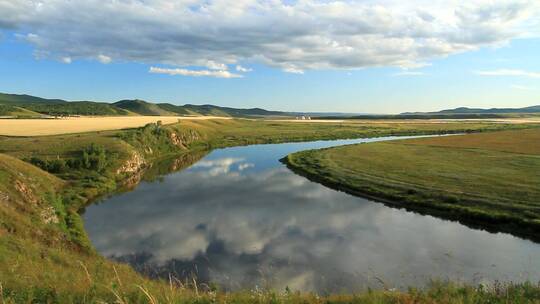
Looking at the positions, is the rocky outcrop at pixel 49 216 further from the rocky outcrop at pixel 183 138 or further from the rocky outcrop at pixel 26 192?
the rocky outcrop at pixel 183 138

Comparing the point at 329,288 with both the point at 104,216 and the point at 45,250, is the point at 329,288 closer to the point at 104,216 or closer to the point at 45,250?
the point at 45,250

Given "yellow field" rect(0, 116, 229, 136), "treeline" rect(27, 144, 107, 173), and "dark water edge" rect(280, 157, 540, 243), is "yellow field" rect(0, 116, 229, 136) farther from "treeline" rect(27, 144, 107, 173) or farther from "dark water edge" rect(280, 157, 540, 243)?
"dark water edge" rect(280, 157, 540, 243)

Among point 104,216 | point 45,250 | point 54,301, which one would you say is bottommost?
point 104,216

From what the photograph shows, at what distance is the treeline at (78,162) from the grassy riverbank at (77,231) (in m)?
0.12

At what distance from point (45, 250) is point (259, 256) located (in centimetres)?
1229

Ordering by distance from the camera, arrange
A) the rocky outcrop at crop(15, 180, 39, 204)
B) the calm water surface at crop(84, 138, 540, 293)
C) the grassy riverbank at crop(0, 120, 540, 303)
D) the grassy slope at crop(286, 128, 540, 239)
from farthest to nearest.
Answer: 1. the grassy slope at crop(286, 128, 540, 239)
2. the rocky outcrop at crop(15, 180, 39, 204)
3. the calm water surface at crop(84, 138, 540, 293)
4. the grassy riverbank at crop(0, 120, 540, 303)

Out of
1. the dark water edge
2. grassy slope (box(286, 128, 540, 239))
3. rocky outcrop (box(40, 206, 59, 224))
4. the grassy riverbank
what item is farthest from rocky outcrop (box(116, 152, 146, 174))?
the dark water edge

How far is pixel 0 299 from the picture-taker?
889 centimetres

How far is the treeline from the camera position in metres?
46.9

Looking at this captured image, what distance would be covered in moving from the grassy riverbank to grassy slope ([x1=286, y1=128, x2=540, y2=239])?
2038 cm

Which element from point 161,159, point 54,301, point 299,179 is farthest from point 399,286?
point 161,159

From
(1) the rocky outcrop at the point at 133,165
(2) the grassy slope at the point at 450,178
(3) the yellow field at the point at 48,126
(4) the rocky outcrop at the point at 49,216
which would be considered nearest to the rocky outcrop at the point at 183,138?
(3) the yellow field at the point at 48,126

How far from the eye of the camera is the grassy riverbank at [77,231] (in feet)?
32.7

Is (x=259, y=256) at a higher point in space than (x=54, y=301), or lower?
lower
